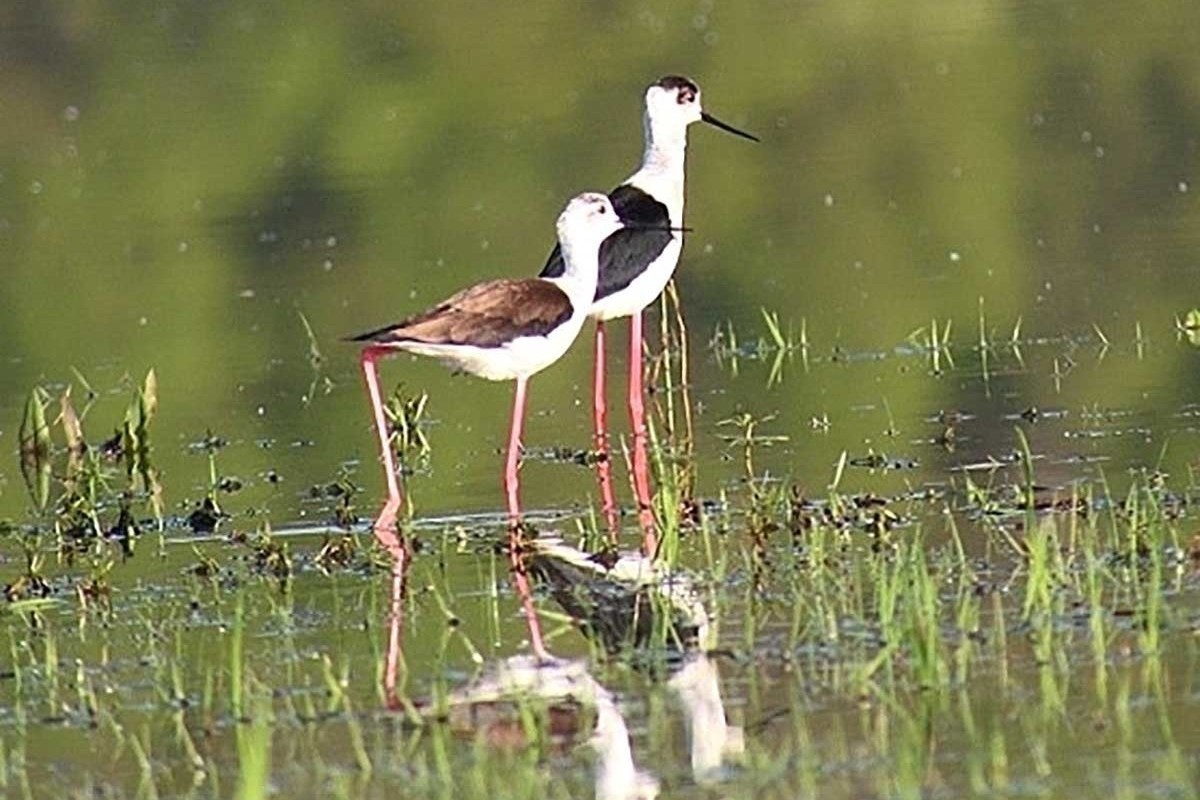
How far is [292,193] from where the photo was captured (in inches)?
792

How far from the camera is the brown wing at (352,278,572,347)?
31.6 feet

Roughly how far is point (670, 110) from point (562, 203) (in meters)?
6.29

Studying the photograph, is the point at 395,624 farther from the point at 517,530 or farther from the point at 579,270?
the point at 579,270

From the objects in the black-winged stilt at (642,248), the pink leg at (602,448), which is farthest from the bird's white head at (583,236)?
the pink leg at (602,448)

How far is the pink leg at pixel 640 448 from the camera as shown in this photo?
9.06 metres

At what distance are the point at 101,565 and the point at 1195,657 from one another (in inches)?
137

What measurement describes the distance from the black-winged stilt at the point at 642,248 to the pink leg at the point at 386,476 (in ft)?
2.27

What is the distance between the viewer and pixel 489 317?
32.1 ft

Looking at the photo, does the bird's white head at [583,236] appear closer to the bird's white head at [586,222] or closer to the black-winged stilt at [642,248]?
the bird's white head at [586,222]

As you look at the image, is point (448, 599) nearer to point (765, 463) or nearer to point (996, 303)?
point (765, 463)

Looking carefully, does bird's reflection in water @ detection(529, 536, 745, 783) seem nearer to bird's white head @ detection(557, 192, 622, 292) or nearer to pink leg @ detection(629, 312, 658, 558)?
pink leg @ detection(629, 312, 658, 558)

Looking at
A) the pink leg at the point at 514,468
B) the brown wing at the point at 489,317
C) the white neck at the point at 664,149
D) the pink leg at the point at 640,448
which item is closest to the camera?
the pink leg at the point at 640,448

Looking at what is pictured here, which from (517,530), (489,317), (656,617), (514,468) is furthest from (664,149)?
(656,617)

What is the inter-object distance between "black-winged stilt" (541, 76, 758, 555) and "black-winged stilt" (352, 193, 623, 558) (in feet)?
0.75
